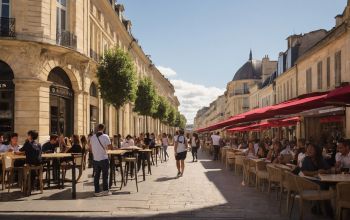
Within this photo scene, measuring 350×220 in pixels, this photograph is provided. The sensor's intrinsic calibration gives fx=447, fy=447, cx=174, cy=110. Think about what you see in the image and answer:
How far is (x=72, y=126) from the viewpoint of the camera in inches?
928

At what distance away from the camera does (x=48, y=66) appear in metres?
20.6

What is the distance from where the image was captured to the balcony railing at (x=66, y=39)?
849 inches

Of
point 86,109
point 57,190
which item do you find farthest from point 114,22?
point 57,190

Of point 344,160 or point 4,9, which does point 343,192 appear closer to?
point 344,160

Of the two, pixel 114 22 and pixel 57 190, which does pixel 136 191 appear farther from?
pixel 114 22

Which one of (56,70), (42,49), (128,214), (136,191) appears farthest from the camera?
(56,70)

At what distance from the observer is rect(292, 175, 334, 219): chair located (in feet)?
24.1

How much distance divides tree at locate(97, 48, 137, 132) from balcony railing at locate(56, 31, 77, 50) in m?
1.74

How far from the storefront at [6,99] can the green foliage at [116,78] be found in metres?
5.04

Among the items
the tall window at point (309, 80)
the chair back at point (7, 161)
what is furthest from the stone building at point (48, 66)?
the tall window at point (309, 80)

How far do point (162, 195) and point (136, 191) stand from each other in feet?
3.22

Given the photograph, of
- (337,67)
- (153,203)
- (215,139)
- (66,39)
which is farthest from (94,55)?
(153,203)

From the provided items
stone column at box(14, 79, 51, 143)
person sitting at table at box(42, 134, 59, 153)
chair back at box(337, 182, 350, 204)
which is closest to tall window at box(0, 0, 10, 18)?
stone column at box(14, 79, 51, 143)

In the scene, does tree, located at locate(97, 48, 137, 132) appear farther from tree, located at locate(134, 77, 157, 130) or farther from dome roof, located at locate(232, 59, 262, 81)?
dome roof, located at locate(232, 59, 262, 81)
